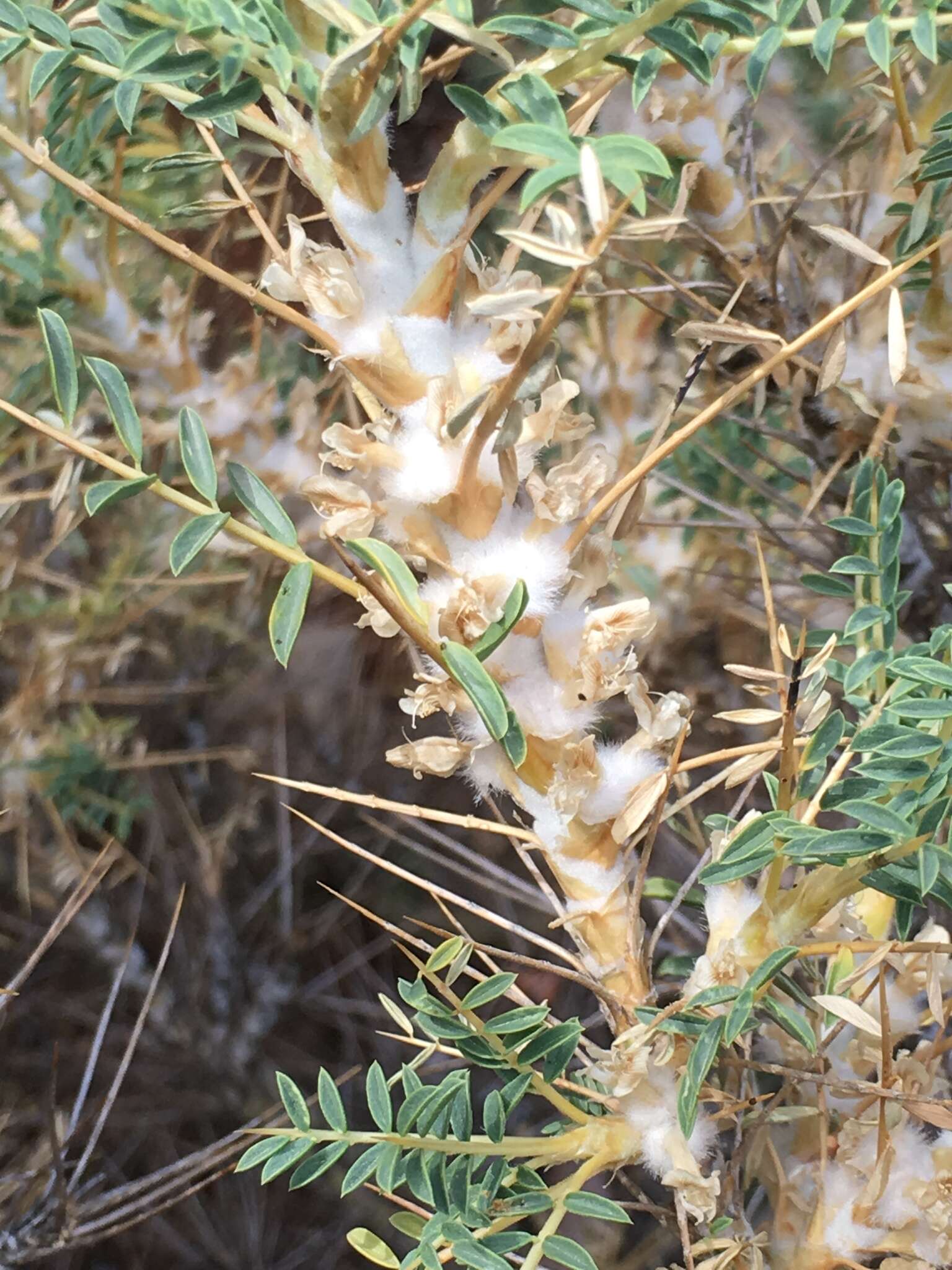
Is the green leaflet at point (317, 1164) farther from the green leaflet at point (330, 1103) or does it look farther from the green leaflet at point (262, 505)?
the green leaflet at point (262, 505)

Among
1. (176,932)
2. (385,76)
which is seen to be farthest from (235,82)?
(176,932)

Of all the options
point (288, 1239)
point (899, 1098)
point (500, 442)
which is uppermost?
point (500, 442)

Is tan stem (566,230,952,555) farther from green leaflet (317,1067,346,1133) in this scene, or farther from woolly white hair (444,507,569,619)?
green leaflet (317,1067,346,1133)

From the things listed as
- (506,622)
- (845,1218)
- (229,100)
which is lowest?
(845,1218)

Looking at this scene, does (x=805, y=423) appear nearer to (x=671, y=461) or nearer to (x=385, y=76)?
(x=671, y=461)

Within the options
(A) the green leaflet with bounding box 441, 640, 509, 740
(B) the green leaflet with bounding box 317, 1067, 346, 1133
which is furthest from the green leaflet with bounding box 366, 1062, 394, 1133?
(A) the green leaflet with bounding box 441, 640, 509, 740

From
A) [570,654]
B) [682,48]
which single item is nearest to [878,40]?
[682,48]

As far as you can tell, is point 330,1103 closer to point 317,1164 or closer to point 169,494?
point 317,1164

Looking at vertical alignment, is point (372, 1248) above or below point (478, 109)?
below

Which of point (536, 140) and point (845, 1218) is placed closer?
point (536, 140)

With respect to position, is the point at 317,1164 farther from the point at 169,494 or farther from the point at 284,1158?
the point at 169,494

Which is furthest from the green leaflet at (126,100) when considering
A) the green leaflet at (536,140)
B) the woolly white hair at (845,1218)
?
the woolly white hair at (845,1218)
